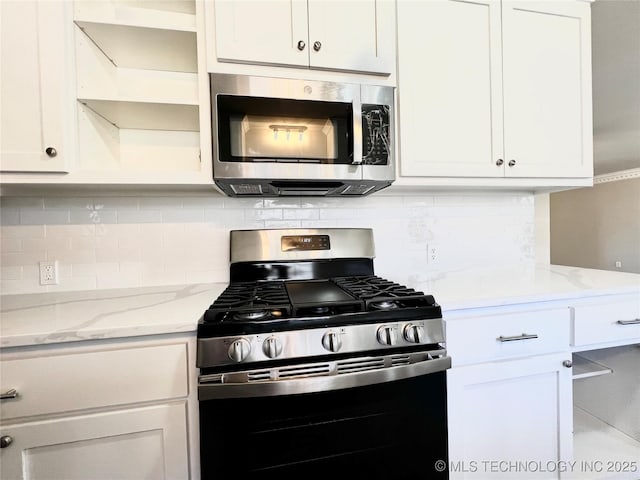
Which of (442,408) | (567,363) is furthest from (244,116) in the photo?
(567,363)

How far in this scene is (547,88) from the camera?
5.04 ft

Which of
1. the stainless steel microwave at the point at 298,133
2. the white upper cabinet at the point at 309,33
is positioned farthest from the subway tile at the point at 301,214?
→ the white upper cabinet at the point at 309,33

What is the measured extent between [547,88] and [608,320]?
111 centimetres

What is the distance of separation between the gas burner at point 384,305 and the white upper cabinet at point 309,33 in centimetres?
94

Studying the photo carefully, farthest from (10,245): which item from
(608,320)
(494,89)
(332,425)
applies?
(608,320)

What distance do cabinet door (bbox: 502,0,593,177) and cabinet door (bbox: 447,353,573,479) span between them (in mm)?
909

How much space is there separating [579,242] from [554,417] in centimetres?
619

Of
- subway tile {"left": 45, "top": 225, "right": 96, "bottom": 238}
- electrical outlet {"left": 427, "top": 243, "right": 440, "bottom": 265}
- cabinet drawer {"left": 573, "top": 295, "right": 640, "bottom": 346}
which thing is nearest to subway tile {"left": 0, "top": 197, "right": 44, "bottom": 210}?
subway tile {"left": 45, "top": 225, "right": 96, "bottom": 238}

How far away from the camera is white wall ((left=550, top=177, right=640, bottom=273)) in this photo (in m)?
4.92

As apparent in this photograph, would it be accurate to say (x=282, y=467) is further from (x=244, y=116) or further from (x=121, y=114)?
(x=121, y=114)

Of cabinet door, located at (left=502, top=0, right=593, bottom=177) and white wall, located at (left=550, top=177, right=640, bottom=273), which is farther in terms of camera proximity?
white wall, located at (left=550, top=177, right=640, bottom=273)

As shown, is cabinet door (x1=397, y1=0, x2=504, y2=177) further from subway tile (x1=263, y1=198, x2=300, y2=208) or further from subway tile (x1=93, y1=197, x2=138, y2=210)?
subway tile (x1=93, y1=197, x2=138, y2=210)

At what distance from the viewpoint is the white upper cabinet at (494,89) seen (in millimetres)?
1379

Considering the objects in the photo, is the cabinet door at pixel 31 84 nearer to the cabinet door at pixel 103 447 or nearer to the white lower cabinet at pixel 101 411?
the white lower cabinet at pixel 101 411
